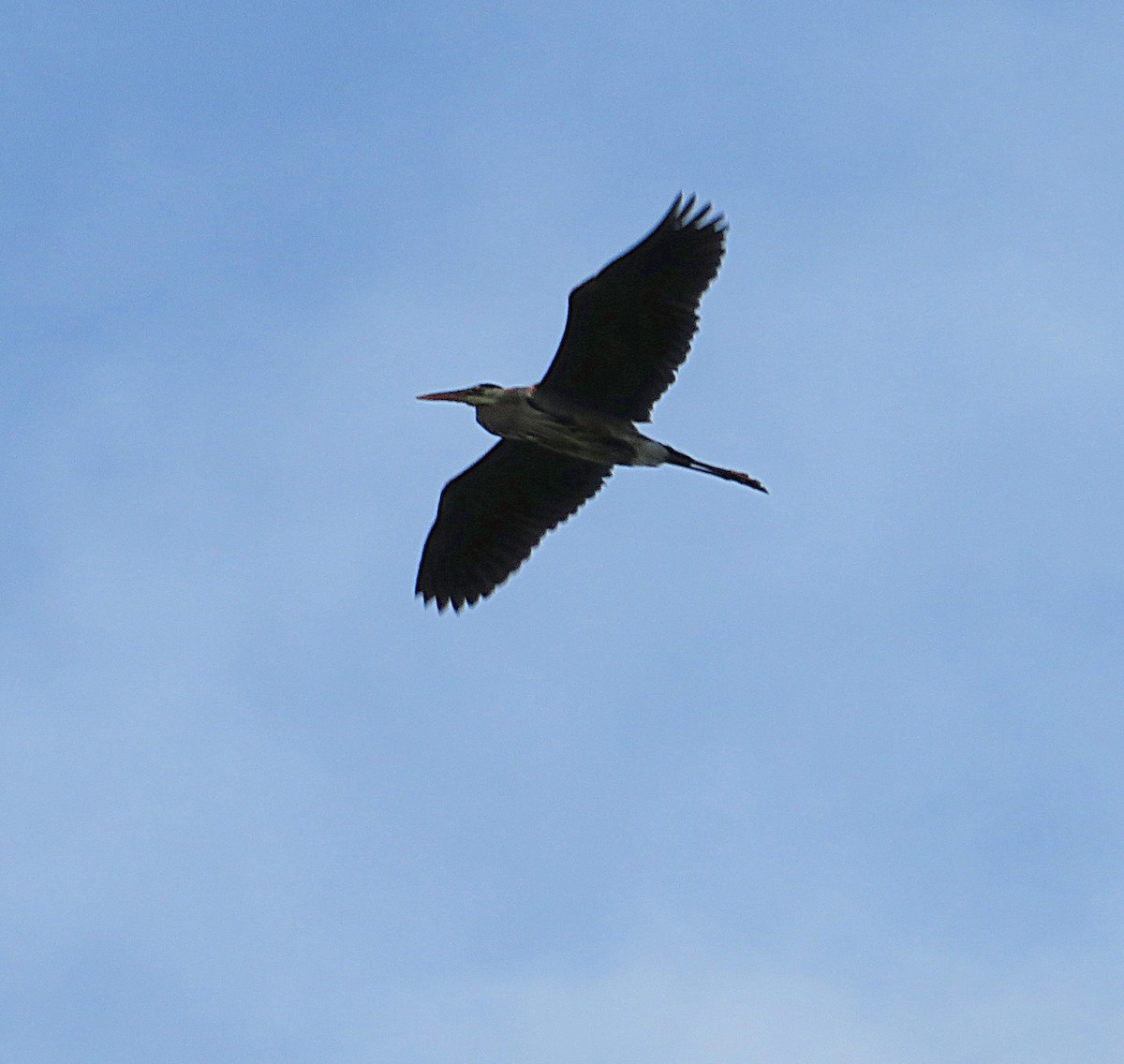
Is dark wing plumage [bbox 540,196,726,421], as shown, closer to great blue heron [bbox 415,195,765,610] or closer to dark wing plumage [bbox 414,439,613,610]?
great blue heron [bbox 415,195,765,610]

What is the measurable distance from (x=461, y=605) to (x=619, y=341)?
3.29 meters

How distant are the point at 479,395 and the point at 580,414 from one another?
0.86 meters

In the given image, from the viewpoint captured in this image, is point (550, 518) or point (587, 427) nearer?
point (587, 427)

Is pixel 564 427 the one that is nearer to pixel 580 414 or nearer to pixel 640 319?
pixel 580 414

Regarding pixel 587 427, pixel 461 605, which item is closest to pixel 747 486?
pixel 587 427

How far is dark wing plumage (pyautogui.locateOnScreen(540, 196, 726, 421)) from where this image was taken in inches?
531

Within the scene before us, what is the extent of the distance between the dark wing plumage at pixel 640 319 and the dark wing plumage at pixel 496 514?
1147 millimetres

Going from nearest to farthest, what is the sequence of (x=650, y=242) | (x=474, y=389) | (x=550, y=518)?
(x=650, y=242), (x=474, y=389), (x=550, y=518)

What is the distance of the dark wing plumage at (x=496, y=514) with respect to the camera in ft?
50.2

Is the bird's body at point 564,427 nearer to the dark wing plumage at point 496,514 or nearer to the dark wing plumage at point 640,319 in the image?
the dark wing plumage at point 640,319

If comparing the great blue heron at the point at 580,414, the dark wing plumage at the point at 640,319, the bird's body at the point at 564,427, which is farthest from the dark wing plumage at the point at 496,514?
the dark wing plumage at the point at 640,319

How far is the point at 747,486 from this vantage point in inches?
593

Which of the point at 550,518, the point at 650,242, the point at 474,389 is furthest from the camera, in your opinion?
the point at 550,518

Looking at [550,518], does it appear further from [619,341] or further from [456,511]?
[619,341]
